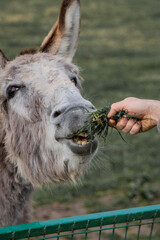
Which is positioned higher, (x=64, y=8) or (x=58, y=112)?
(x=64, y=8)

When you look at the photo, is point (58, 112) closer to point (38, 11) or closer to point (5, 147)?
point (5, 147)

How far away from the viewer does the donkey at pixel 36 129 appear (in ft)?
8.48

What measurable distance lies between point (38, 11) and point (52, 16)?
149 cm

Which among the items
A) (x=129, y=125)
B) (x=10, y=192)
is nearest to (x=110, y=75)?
(x=10, y=192)

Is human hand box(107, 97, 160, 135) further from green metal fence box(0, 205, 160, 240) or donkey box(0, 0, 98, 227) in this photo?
green metal fence box(0, 205, 160, 240)

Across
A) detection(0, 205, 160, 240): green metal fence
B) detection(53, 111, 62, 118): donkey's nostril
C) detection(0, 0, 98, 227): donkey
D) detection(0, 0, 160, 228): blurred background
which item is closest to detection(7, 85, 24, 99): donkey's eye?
detection(0, 0, 98, 227): donkey

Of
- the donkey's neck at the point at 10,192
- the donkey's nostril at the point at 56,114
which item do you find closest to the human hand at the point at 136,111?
the donkey's nostril at the point at 56,114

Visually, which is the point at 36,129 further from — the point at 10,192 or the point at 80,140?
the point at 10,192

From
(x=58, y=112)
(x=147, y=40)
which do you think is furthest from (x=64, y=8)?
(x=147, y=40)

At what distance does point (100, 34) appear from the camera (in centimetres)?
1617

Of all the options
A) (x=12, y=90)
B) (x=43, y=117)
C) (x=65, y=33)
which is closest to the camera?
(x=43, y=117)

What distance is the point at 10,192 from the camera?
10.1 feet

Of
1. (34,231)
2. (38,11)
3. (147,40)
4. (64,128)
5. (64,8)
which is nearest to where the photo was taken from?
(34,231)

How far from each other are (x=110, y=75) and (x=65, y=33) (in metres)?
7.79
